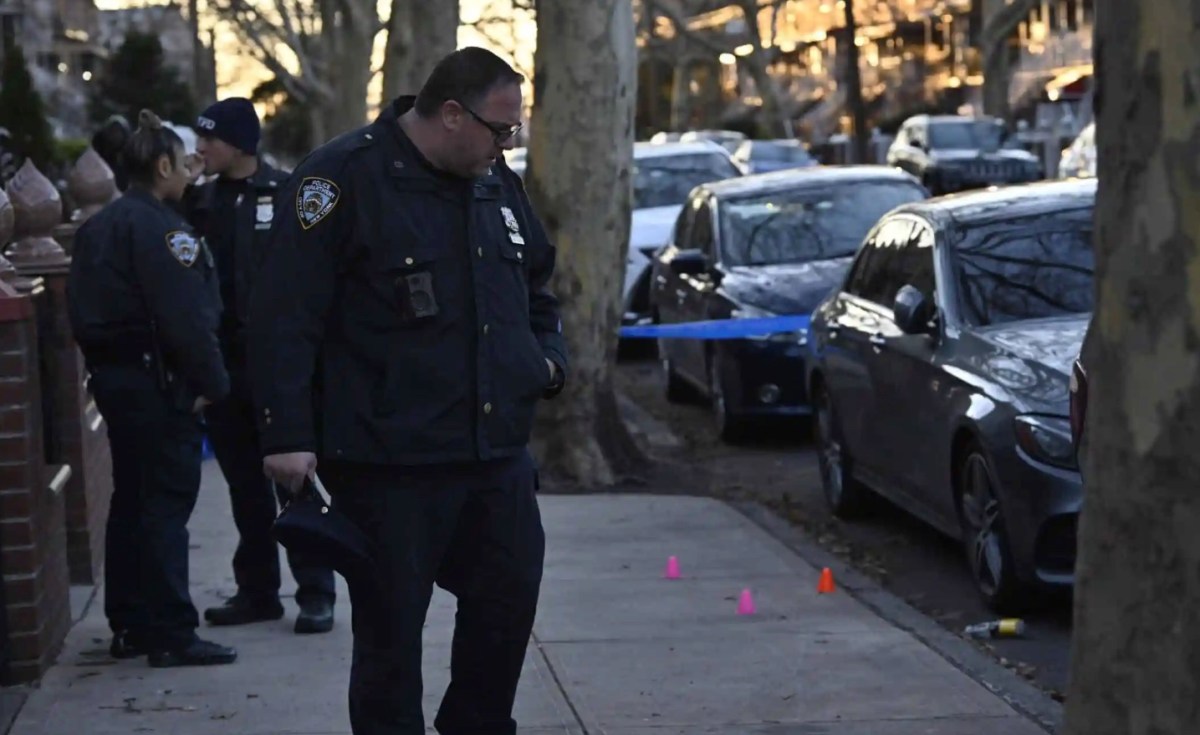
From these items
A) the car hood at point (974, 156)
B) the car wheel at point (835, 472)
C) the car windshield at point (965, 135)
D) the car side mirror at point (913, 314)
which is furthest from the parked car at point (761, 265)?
the car windshield at point (965, 135)

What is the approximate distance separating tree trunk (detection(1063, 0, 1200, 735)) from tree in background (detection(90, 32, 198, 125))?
124ft

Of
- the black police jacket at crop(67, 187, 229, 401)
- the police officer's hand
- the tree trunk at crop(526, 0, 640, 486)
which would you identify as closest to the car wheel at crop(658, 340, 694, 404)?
the tree trunk at crop(526, 0, 640, 486)

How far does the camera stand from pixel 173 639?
685cm

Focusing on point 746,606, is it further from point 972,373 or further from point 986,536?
point 972,373

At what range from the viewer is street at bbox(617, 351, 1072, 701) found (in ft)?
24.4

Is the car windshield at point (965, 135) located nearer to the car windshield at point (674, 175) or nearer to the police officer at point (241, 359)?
the car windshield at point (674, 175)

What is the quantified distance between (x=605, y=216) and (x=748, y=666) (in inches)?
210

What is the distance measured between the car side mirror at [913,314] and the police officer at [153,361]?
2981mm

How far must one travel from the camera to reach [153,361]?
6680 millimetres

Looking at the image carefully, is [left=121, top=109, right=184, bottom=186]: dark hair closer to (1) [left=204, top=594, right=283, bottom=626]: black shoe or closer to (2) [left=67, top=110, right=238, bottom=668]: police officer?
(2) [left=67, top=110, right=238, bottom=668]: police officer

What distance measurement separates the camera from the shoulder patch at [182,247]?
21.7 ft

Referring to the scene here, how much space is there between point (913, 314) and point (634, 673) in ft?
7.97

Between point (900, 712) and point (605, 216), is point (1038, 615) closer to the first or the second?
point (900, 712)

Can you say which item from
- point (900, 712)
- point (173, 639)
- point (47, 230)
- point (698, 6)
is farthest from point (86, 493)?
point (698, 6)
